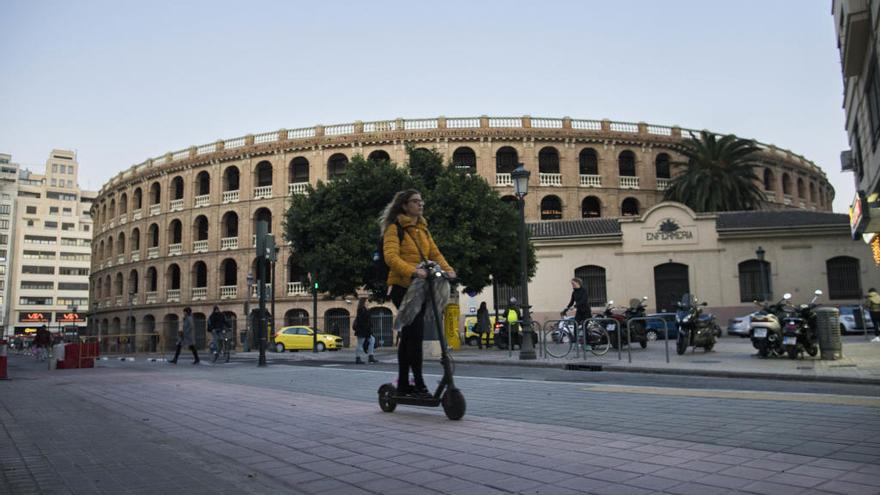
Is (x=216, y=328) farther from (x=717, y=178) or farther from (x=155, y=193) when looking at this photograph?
(x=155, y=193)

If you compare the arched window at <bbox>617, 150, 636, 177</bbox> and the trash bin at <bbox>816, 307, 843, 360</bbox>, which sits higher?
the arched window at <bbox>617, 150, 636, 177</bbox>

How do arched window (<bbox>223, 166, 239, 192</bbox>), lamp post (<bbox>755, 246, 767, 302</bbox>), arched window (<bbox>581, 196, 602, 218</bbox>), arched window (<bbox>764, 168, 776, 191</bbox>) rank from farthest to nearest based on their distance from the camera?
arched window (<bbox>764, 168, 776, 191</bbox>), arched window (<bbox>223, 166, 239, 192</bbox>), arched window (<bbox>581, 196, 602, 218</bbox>), lamp post (<bbox>755, 246, 767, 302</bbox>)

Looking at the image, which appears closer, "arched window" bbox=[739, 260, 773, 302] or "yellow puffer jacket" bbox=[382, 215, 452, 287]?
"yellow puffer jacket" bbox=[382, 215, 452, 287]

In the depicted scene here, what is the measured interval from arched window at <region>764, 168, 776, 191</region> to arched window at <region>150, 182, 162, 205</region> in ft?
159

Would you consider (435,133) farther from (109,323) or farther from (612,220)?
(109,323)

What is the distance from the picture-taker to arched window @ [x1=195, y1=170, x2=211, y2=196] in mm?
46906

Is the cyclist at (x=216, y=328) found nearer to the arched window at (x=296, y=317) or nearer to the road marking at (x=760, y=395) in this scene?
the road marking at (x=760, y=395)

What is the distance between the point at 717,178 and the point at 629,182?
5.97 meters

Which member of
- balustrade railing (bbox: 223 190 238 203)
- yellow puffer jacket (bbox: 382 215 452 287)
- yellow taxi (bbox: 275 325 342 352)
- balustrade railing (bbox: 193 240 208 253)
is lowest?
yellow taxi (bbox: 275 325 342 352)

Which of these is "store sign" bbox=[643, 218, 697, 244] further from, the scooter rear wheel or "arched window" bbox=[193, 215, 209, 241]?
"arched window" bbox=[193, 215, 209, 241]

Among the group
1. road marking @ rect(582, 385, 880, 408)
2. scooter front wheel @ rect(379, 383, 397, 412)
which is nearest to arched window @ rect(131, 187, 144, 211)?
road marking @ rect(582, 385, 880, 408)

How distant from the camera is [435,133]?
42.7 metres

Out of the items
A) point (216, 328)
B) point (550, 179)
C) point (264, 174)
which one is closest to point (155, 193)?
point (264, 174)

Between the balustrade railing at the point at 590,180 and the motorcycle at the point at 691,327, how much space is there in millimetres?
29240
